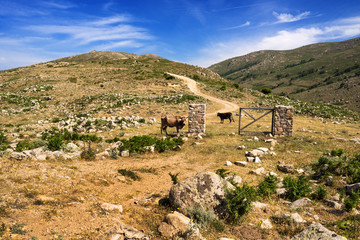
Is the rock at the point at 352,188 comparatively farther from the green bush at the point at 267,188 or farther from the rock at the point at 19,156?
the rock at the point at 19,156

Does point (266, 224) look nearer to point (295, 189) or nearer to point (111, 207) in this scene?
point (295, 189)

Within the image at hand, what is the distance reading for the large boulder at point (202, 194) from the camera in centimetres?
531

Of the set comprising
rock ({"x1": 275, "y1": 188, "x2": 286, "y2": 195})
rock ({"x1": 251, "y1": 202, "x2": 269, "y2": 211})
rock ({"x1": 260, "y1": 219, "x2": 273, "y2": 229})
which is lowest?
rock ({"x1": 260, "y1": 219, "x2": 273, "y2": 229})

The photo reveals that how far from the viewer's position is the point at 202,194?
5352 millimetres

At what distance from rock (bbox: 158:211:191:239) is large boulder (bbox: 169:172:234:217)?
56 centimetres

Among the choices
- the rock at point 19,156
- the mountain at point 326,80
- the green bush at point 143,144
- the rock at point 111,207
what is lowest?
the rock at point 111,207

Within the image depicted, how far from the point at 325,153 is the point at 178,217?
9984mm

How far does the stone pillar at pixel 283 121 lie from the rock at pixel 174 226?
41.8ft

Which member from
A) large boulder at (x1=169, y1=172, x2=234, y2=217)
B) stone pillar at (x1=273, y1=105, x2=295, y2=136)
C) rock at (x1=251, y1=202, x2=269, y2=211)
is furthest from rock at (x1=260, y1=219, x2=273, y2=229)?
stone pillar at (x1=273, y1=105, x2=295, y2=136)

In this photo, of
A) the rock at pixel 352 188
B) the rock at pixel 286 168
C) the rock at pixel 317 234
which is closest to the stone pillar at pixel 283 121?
the rock at pixel 286 168

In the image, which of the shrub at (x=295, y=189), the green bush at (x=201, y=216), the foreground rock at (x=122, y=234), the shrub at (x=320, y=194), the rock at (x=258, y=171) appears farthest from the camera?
the rock at (x=258, y=171)

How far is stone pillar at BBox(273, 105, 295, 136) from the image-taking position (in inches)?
582

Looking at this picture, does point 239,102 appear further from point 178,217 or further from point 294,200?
point 178,217

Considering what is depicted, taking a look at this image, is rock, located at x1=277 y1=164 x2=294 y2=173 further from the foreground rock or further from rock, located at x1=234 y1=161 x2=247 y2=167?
the foreground rock
